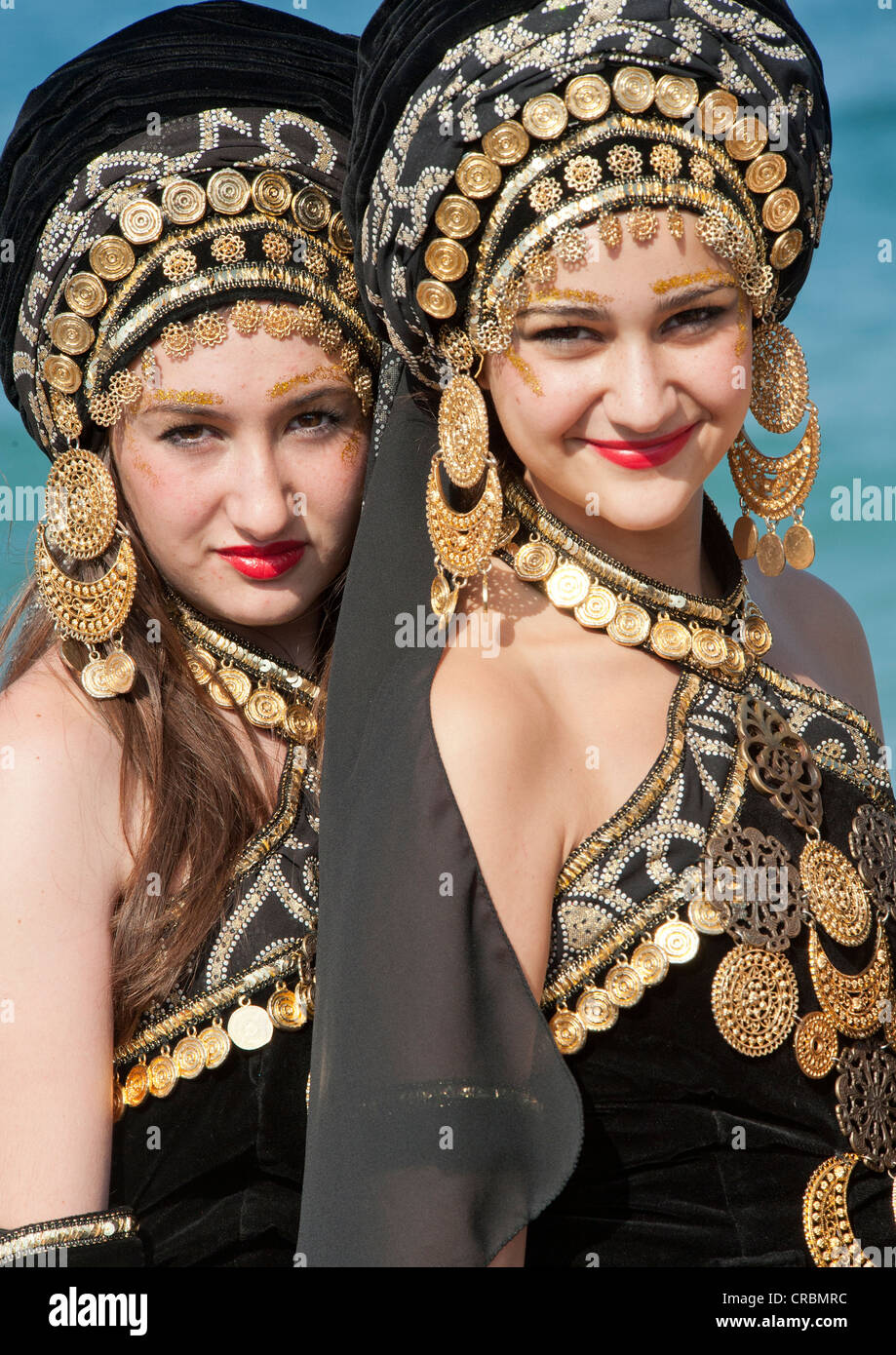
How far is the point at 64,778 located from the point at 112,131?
4.16ft

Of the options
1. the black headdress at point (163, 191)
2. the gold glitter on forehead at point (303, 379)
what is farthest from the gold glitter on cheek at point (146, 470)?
the gold glitter on forehead at point (303, 379)

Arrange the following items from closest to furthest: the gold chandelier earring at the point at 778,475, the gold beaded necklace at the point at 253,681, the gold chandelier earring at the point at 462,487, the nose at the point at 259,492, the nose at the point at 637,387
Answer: the nose at the point at 637,387 → the gold chandelier earring at the point at 462,487 → the gold chandelier earring at the point at 778,475 → the nose at the point at 259,492 → the gold beaded necklace at the point at 253,681

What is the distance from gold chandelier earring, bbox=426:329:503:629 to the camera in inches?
109

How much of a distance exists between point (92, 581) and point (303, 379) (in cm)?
59

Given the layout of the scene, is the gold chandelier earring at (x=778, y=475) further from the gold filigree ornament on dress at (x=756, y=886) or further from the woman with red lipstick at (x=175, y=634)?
the woman with red lipstick at (x=175, y=634)

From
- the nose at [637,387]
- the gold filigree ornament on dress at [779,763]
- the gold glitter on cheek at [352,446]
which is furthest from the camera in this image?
the gold glitter on cheek at [352,446]

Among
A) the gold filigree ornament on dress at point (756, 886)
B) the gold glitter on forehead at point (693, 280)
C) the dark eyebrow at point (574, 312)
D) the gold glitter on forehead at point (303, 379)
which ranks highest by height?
the gold glitter on forehead at point (303, 379)

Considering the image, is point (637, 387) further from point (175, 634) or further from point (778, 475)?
point (175, 634)

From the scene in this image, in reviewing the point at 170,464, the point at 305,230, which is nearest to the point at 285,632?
the point at 170,464

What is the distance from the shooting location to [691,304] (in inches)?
106

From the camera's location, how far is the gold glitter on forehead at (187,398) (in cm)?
328

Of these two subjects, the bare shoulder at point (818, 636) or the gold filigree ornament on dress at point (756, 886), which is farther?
the bare shoulder at point (818, 636)

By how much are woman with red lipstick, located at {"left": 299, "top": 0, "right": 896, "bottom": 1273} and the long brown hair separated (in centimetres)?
56
